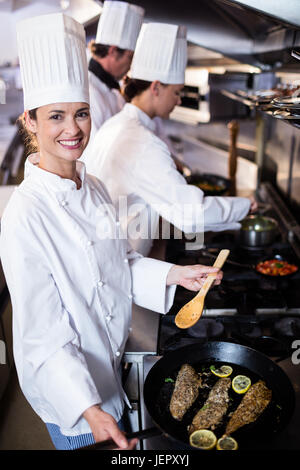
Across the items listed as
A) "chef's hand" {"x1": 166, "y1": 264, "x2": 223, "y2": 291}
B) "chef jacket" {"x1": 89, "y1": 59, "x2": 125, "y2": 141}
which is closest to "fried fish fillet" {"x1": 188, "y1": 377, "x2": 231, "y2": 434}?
"chef's hand" {"x1": 166, "y1": 264, "x2": 223, "y2": 291}

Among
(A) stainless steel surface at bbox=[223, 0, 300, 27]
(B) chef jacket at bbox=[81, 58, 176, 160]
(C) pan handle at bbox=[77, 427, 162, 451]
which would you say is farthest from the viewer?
(B) chef jacket at bbox=[81, 58, 176, 160]

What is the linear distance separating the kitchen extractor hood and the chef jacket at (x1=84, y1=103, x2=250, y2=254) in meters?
0.73

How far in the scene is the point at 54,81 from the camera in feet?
3.40

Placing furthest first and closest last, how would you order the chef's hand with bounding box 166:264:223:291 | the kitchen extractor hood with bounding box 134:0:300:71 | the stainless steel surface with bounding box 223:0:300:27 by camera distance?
the kitchen extractor hood with bounding box 134:0:300:71
the chef's hand with bounding box 166:264:223:291
the stainless steel surface with bounding box 223:0:300:27

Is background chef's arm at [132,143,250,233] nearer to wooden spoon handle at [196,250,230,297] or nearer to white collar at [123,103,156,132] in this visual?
white collar at [123,103,156,132]

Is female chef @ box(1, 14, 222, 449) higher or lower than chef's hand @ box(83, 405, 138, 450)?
higher

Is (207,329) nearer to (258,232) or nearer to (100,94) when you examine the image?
(258,232)

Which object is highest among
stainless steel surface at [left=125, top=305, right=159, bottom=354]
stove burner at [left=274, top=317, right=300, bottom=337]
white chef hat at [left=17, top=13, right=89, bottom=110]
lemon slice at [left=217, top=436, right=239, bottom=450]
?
white chef hat at [left=17, top=13, right=89, bottom=110]

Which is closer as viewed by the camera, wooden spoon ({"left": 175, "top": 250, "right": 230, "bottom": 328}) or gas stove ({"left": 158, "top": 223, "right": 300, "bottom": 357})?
wooden spoon ({"left": 175, "top": 250, "right": 230, "bottom": 328})

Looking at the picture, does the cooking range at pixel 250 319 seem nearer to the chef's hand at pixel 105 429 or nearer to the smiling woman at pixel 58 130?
the chef's hand at pixel 105 429

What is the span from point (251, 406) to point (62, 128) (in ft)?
2.64

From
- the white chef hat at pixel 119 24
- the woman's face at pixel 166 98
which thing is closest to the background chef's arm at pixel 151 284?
the woman's face at pixel 166 98

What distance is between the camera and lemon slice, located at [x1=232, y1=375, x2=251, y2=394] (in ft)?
3.51

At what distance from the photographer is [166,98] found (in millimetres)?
1869
